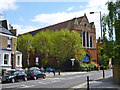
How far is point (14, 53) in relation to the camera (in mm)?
32469

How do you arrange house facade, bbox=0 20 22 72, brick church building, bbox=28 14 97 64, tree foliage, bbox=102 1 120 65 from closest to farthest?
1. tree foliage, bbox=102 1 120 65
2. house facade, bbox=0 20 22 72
3. brick church building, bbox=28 14 97 64

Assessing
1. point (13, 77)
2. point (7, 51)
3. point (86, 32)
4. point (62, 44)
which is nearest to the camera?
point (13, 77)

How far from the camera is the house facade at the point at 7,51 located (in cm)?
2910

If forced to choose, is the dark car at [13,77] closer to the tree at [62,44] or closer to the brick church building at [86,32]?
the tree at [62,44]

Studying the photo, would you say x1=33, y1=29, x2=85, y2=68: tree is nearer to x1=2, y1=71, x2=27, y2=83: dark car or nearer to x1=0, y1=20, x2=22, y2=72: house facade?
x1=0, y1=20, x2=22, y2=72: house facade

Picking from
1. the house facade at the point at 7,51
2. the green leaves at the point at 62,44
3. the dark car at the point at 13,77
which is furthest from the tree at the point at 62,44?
the dark car at the point at 13,77

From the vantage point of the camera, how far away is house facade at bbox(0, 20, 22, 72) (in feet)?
95.5

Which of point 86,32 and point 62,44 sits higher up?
point 86,32

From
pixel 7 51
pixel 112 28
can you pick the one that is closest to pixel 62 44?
pixel 7 51

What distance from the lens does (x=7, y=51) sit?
30.2m

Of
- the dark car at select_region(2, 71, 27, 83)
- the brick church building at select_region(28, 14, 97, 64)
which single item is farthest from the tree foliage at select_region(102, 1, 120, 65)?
the brick church building at select_region(28, 14, 97, 64)

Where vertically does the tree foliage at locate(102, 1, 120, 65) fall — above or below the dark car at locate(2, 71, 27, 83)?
above

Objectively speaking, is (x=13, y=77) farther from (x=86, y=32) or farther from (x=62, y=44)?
(x=86, y=32)

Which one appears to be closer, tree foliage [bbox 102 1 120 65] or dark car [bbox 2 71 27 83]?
tree foliage [bbox 102 1 120 65]
